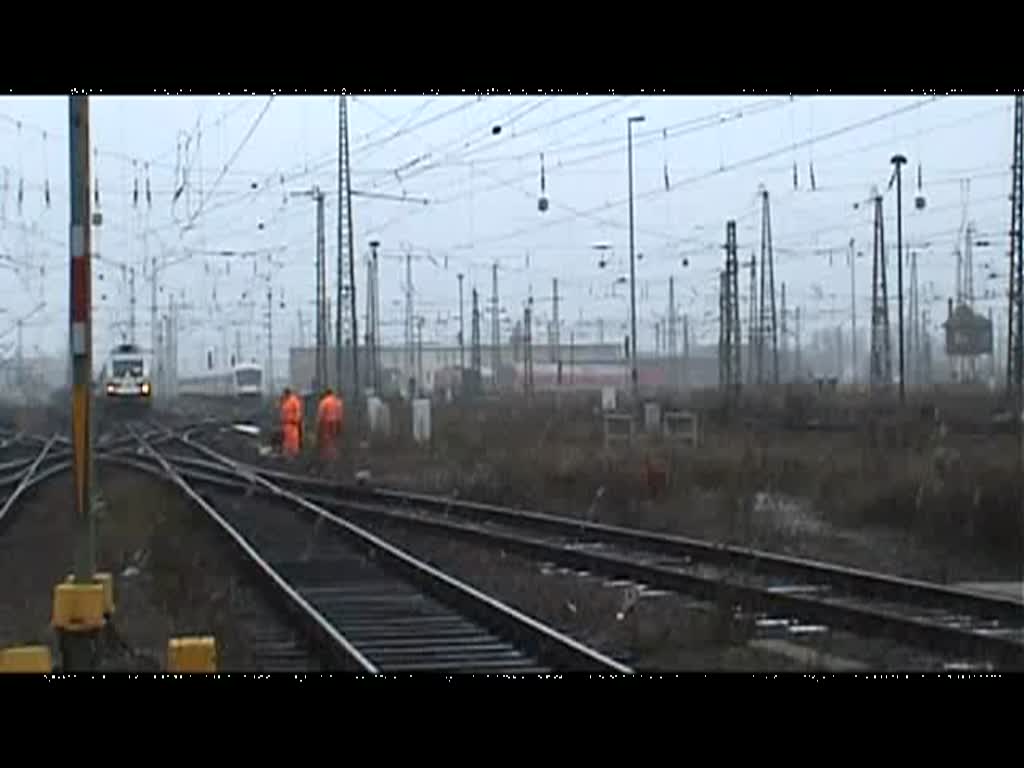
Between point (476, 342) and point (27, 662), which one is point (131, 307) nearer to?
point (476, 342)

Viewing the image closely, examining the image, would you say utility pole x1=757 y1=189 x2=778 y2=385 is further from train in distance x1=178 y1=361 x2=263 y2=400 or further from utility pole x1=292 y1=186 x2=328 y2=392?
train in distance x1=178 y1=361 x2=263 y2=400

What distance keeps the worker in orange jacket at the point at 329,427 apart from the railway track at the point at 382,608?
36.3 ft

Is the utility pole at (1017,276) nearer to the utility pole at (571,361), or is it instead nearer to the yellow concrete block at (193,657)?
the yellow concrete block at (193,657)

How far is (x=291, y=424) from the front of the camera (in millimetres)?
45125

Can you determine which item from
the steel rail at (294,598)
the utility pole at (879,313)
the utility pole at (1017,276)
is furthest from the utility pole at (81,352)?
the utility pole at (879,313)

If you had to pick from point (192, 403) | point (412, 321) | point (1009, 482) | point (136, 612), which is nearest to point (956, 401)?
point (412, 321)

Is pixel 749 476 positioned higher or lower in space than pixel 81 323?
lower

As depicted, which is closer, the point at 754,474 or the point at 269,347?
the point at 754,474

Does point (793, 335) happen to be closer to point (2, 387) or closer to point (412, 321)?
point (412, 321)

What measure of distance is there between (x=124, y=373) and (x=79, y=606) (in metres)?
59.6

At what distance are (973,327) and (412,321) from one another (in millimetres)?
29641

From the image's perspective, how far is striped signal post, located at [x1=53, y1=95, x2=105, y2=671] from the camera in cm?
1300

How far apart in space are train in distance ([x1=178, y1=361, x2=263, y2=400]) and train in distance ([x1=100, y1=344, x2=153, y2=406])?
28.9 meters

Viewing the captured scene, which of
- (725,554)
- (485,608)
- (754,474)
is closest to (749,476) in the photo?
(754,474)
